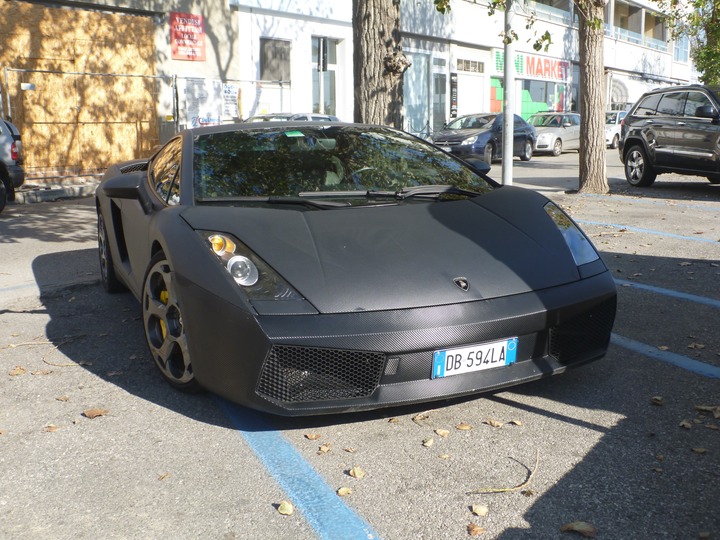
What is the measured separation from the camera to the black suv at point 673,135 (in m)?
12.5

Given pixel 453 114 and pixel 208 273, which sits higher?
pixel 453 114

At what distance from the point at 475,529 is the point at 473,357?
34.4 inches

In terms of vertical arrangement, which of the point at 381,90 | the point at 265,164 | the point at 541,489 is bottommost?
the point at 541,489

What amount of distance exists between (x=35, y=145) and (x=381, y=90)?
37.1ft

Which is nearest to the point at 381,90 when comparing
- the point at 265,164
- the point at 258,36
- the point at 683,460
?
the point at 265,164

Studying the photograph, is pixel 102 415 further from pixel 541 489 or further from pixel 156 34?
pixel 156 34

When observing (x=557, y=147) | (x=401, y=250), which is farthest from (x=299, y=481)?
(x=557, y=147)

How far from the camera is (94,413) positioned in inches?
149

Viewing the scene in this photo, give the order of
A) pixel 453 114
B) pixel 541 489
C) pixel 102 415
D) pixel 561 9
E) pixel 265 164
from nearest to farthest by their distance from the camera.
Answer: pixel 541 489
pixel 102 415
pixel 265 164
pixel 453 114
pixel 561 9

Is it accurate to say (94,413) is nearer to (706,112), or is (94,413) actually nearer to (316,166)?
(316,166)

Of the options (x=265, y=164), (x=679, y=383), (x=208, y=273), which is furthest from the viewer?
(x=265, y=164)

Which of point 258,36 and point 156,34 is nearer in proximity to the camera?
point 156,34

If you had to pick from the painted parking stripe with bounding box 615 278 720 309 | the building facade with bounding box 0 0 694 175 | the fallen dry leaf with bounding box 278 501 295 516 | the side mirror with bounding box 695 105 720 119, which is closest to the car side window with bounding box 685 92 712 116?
the side mirror with bounding box 695 105 720 119

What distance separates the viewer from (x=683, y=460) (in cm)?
318
